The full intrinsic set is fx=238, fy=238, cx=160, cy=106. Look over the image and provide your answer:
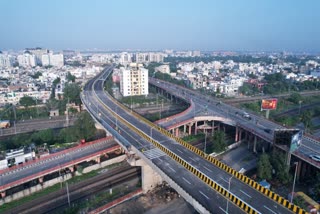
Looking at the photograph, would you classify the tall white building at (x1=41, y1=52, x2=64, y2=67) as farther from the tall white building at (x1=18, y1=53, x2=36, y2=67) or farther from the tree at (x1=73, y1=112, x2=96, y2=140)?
the tree at (x1=73, y1=112, x2=96, y2=140)

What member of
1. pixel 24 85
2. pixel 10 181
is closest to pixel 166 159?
pixel 10 181

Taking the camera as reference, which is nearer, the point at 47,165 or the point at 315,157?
→ the point at 315,157

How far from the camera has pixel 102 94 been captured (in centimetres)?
7588

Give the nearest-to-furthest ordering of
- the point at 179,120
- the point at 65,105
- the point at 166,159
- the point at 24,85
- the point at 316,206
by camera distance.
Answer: the point at 316,206 < the point at 166,159 < the point at 179,120 < the point at 65,105 < the point at 24,85

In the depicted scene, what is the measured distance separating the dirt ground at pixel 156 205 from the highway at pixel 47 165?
11439 mm

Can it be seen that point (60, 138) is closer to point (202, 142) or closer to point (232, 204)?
point (202, 142)

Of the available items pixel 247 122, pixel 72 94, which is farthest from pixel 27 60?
pixel 247 122

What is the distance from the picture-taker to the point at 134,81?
81812mm

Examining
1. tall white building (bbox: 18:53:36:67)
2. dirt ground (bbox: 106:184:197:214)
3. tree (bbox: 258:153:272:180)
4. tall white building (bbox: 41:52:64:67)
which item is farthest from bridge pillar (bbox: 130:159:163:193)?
tall white building (bbox: 41:52:64:67)

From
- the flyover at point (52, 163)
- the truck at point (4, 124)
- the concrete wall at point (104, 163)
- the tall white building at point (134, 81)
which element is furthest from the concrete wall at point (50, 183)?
the tall white building at point (134, 81)

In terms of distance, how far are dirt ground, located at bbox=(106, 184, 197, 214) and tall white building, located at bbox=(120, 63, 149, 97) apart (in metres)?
55.2

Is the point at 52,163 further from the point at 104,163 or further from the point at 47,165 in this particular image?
the point at 104,163

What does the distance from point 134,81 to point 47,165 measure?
51544 millimetres

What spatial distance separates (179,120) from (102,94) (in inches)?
1427
